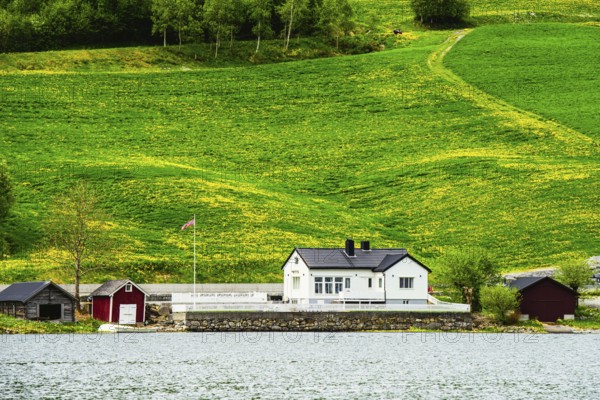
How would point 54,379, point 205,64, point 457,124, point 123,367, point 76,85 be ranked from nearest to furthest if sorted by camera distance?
point 54,379 → point 123,367 → point 457,124 → point 76,85 → point 205,64

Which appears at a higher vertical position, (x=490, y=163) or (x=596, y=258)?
(x=490, y=163)

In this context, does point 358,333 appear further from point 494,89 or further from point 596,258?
point 494,89

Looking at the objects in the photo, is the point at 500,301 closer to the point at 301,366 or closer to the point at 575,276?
the point at 575,276

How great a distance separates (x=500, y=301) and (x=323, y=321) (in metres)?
14.6

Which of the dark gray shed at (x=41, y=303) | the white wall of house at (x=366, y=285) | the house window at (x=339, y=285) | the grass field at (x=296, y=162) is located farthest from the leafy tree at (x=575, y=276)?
the dark gray shed at (x=41, y=303)

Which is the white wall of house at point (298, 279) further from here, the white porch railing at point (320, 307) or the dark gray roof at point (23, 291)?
the dark gray roof at point (23, 291)

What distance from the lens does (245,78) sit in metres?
193

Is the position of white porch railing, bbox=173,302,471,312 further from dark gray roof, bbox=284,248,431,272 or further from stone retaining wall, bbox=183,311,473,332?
dark gray roof, bbox=284,248,431,272

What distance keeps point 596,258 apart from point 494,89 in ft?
241

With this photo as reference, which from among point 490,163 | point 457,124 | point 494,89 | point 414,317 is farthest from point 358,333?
point 494,89

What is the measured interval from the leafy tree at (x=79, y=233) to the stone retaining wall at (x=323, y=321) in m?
13.8

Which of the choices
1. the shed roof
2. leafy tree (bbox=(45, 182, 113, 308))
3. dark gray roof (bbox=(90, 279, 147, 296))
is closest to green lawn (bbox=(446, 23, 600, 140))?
the shed roof

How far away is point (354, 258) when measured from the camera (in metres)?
105

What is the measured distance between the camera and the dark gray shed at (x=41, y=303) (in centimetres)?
9388
